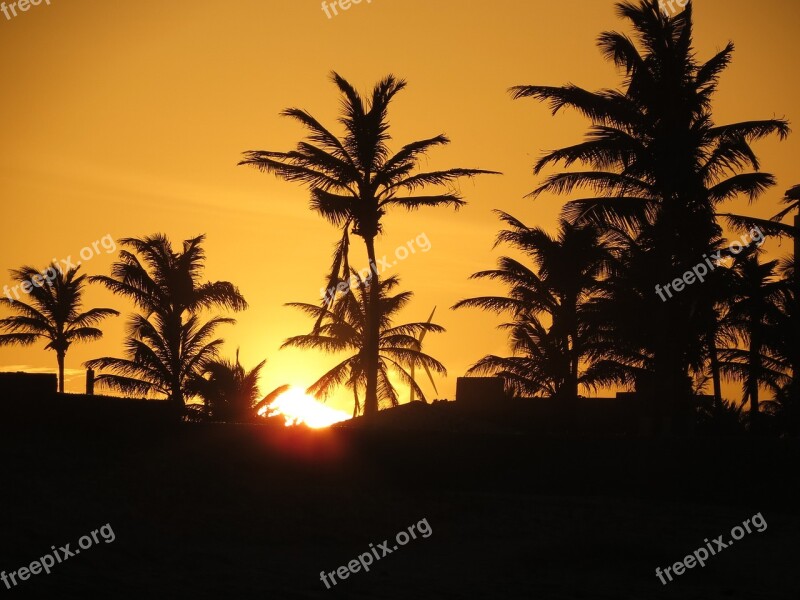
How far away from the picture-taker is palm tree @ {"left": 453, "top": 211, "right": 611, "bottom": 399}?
1412 inches

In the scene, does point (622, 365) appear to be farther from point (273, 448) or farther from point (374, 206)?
point (273, 448)

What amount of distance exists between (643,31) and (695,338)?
761 centimetres

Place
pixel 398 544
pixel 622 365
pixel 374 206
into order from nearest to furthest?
pixel 398 544 < pixel 374 206 < pixel 622 365

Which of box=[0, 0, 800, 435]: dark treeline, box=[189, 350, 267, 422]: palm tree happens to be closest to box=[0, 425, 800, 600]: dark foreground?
box=[0, 0, 800, 435]: dark treeline

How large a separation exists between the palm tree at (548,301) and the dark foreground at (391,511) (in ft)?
42.6

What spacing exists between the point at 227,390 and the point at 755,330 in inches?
684

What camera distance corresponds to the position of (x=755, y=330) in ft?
104

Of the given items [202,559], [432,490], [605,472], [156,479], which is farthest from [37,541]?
[605,472]

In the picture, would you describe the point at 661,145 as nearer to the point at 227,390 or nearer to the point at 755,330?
the point at 755,330

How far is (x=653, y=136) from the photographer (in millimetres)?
23141

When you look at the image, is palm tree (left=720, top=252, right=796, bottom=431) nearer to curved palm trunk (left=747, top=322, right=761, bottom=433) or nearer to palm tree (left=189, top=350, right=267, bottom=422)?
curved palm trunk (left=747, top=322, right=761, bottom=433)

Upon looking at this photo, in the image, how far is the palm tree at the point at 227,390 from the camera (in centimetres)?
3778

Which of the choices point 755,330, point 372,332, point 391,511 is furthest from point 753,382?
point 391,511

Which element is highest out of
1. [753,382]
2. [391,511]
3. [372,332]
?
[372,332]
